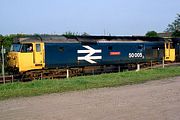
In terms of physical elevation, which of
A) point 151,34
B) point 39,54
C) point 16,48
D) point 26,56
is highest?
point 151,34

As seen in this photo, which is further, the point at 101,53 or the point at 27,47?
the point at 101,53

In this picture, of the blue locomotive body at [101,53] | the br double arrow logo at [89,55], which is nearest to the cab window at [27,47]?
the blue locomotive body at [101,53]

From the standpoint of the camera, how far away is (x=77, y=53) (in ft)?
90.4

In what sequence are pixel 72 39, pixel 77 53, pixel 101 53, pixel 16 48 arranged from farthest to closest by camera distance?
pixel 101 53 → pixel 72 39 → pixel 77 53 → pixel 16 48

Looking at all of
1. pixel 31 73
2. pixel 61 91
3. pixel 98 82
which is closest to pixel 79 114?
pixel 61 91

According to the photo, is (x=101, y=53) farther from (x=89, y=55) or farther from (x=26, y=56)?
(x=26, y=56)

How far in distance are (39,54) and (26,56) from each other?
3.52ft

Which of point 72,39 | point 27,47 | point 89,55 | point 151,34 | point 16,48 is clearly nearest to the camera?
point 27,47

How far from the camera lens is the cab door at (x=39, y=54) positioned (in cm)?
2471

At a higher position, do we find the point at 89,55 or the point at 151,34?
the point at 151,34

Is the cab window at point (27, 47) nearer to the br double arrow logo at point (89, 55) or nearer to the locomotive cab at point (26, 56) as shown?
the locomotive cab at point (26, 56)

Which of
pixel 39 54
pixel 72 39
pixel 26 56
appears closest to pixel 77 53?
pixel 72 39

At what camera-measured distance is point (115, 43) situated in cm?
3047

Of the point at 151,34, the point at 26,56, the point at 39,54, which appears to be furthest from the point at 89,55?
the point at 151,34
